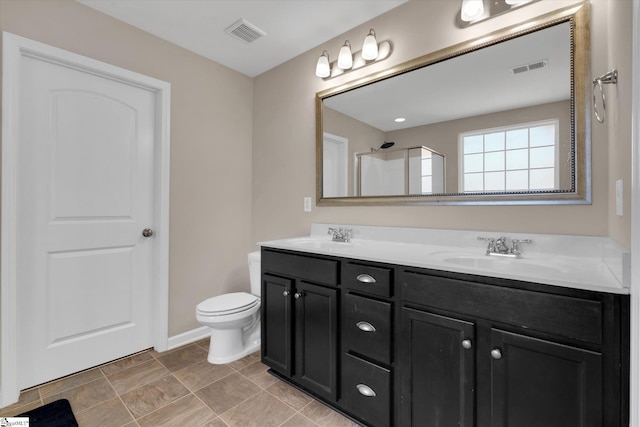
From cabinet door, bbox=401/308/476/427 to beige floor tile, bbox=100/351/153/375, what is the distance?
6.24 feet

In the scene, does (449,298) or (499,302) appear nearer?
(499,302)

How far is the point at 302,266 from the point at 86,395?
150 cm

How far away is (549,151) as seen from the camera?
1.39m

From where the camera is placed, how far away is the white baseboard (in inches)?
91.5

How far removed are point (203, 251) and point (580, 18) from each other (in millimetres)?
2814

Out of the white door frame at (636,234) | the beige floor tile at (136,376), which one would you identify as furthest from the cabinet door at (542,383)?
the beige floor tile at (136,376)

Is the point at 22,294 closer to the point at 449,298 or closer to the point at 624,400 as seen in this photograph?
the point at 449,298

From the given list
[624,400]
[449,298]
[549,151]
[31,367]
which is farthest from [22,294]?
[549,151]

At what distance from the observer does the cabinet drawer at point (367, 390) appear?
1.34 metres

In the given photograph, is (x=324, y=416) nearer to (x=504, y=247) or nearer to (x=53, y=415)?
(x=504, y=247)

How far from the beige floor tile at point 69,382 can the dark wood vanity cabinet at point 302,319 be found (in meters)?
1.14

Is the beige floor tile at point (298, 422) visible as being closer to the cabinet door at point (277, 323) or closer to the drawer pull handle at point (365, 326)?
the cabinet door at point (277, 323)

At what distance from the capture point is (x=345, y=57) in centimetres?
205

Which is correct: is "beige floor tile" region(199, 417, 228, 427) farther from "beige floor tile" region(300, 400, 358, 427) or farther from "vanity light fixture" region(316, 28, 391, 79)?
"vanity light fixture" region(316, 28, 391, 79)
